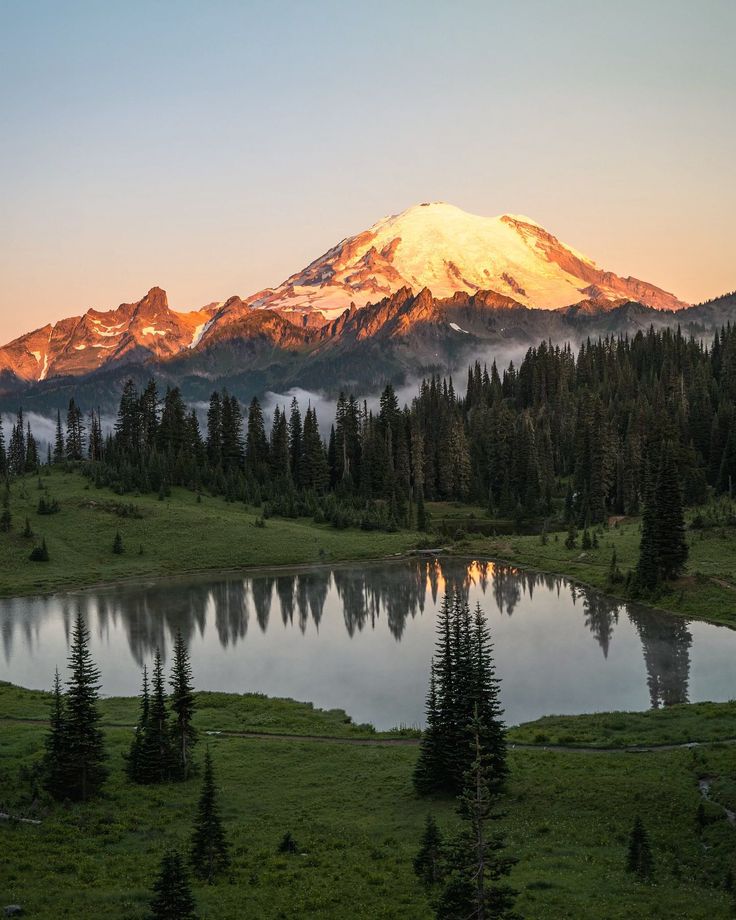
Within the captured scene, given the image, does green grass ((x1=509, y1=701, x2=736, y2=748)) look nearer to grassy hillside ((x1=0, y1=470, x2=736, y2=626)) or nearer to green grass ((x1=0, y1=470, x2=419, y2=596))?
grassy hillside ((x1=0, y1=470, x2=736, y2=626))

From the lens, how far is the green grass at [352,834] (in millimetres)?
23516

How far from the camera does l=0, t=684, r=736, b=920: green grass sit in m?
23.5

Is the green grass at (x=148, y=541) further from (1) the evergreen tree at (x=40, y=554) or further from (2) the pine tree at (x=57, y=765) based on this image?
(2) the pine tree at (x=57, y=765)

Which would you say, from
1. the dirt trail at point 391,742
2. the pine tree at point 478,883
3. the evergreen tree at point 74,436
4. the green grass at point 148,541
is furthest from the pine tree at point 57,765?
the evergreen tree at point 74,436

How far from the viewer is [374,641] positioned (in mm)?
71562

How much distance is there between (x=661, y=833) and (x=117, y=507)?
107274mm

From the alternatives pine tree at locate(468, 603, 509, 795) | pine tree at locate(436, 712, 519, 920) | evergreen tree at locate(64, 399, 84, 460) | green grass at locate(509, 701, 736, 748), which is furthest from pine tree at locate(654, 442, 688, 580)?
evergreen tree at locate(64, 399, 84, 460)

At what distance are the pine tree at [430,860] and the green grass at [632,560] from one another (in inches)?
1940

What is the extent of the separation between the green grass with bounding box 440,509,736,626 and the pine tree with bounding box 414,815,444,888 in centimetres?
4927

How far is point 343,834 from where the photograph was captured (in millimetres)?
30281

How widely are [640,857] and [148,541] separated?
9907cm

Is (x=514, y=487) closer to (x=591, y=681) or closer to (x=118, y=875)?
(x=591, y=681)

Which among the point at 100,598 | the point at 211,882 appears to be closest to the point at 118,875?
the point at 211,882

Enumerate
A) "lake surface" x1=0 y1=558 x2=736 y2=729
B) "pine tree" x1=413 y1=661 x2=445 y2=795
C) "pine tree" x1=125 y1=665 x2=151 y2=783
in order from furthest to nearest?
"lake surface" x1=0 y1=558 x2=736 y2=729 → "pine tree" x1=125 y1=665 x2=151 y2=783 → "pine tree" x1=413 y1=661 x2=445 y2=795
